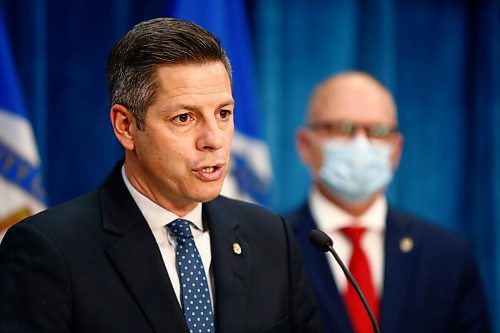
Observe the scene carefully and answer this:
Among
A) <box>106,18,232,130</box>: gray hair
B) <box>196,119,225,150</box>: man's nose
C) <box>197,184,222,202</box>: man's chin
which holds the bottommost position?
<box>197,184,222,202</box>: man's chin

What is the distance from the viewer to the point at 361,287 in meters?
3.02

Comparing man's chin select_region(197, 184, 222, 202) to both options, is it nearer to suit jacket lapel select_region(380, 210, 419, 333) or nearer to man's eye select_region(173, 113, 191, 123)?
man's eye select_region(173, 113, 191, 123)

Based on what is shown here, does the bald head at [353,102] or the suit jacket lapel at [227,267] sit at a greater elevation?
the bald head at [353,102]

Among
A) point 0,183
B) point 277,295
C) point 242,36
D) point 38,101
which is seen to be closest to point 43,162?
point 38,101

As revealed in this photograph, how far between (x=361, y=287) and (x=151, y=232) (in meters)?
1.24

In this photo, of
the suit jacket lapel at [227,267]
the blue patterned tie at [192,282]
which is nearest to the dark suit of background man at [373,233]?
the suit jacket lapel at [227,267]

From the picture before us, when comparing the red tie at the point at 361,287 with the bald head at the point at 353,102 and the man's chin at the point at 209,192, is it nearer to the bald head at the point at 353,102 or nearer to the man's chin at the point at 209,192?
the bald head at the point at 353,102

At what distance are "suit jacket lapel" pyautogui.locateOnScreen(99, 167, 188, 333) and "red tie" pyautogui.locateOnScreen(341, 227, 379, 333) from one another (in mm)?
1202

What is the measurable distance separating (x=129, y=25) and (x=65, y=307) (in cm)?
201

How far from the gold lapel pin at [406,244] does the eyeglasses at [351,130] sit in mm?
387

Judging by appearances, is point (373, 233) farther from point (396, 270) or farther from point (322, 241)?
point (322, 241)

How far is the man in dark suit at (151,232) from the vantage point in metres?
1.80

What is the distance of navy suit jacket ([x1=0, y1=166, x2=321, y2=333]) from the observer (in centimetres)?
178

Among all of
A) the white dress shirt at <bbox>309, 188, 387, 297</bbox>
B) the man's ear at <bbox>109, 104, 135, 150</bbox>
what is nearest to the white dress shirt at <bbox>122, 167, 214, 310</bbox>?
the man's ear at <bbox>109, 104, 135, 150</bbox>
